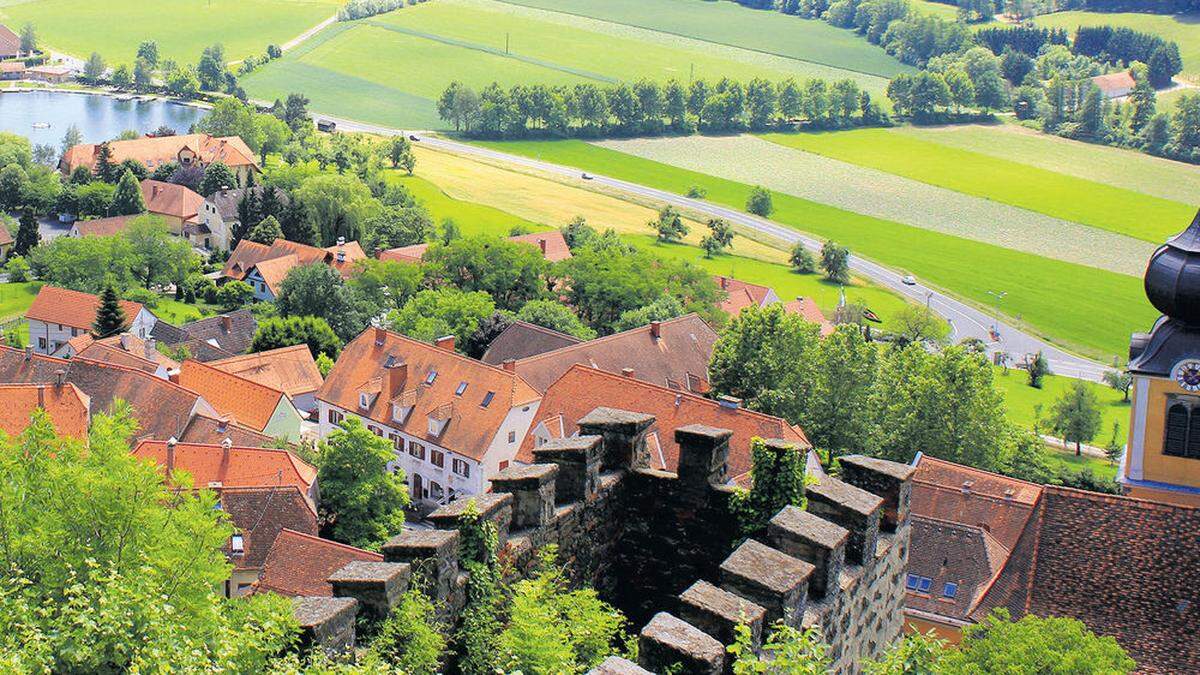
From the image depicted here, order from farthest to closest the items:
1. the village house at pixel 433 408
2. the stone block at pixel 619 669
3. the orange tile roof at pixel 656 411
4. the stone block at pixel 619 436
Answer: the village house at pixel 433 408 < the orange tile roof at pixel 656 411 < the stone block at pixel 619 436 < the stone block at pixel 619 669

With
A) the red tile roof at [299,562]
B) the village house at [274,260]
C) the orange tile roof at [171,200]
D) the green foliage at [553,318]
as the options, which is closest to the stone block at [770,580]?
the red tile roof at [299,562]

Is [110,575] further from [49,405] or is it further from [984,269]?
[984,269]

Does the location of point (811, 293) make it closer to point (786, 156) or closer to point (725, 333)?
point (725, 333)

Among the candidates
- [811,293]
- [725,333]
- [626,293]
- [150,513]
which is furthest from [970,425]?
[811,293]

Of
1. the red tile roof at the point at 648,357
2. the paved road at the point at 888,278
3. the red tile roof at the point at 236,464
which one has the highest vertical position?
the red tile roof at the point at 648,357

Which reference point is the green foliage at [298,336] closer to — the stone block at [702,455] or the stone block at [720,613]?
the stone block at [702,455]

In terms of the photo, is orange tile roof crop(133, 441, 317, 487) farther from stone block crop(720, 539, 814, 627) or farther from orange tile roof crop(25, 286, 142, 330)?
orange tile roof crop(25, 286, 142, 330)
